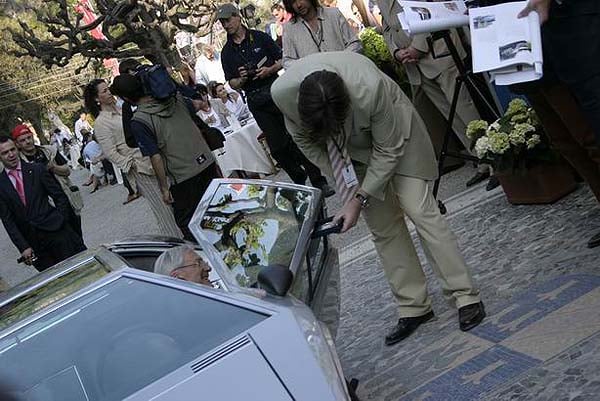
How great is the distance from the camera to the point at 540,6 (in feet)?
11.5

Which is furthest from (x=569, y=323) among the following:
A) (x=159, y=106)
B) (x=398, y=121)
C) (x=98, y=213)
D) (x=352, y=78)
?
(x=98, y=213)

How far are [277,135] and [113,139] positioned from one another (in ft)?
6.08

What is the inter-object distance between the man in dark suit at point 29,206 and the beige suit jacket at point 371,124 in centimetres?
321

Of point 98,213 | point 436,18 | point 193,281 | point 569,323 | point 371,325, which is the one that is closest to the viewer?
point 193,281

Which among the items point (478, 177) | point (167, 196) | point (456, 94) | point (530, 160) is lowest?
point (478, 177)

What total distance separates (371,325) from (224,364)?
230 cm

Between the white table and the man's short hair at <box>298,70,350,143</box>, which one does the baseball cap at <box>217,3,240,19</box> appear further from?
the man's short hair at <box>298,70,350,143</box>

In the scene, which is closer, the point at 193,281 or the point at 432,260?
the point at 193,281

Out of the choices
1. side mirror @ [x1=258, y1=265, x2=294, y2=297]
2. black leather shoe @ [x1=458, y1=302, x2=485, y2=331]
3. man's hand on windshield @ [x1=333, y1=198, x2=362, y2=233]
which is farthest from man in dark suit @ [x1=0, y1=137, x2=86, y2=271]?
side mirror @ [x1=258, y1=265, x2=294, y2=297]

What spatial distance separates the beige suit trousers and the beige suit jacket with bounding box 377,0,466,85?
6cm

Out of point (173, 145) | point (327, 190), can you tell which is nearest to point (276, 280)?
point (173, 145)

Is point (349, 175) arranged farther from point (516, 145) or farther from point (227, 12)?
point (227, 12)

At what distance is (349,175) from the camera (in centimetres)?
412

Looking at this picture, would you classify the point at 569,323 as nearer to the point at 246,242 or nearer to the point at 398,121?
the point at 398,121
